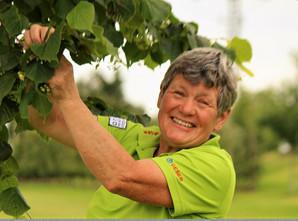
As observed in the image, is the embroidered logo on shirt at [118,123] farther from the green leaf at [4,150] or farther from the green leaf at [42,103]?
the green leaf at [42,103]

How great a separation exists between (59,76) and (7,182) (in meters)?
0.92

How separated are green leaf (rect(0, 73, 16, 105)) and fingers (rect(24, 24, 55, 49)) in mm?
165

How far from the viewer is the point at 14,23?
2576mm

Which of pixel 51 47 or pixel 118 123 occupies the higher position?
pixel 51 47

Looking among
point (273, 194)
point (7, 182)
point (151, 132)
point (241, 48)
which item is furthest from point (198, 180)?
point (273, 194)

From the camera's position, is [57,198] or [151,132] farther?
[57,198]

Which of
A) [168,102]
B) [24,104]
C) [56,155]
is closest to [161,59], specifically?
[168,102]

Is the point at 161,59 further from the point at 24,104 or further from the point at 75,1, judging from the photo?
the point at 24,104

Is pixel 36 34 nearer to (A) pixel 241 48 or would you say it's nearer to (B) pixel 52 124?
(B) pixel 52 124

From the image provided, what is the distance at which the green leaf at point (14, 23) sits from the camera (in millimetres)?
2564

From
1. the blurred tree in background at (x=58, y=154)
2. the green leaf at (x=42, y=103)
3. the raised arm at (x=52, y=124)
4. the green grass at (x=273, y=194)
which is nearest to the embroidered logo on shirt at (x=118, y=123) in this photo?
the raised arm at (x=52, y=124)

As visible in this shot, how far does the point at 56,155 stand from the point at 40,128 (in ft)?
130

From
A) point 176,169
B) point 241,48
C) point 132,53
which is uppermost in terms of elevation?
→ point 132,53

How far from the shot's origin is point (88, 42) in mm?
2514
